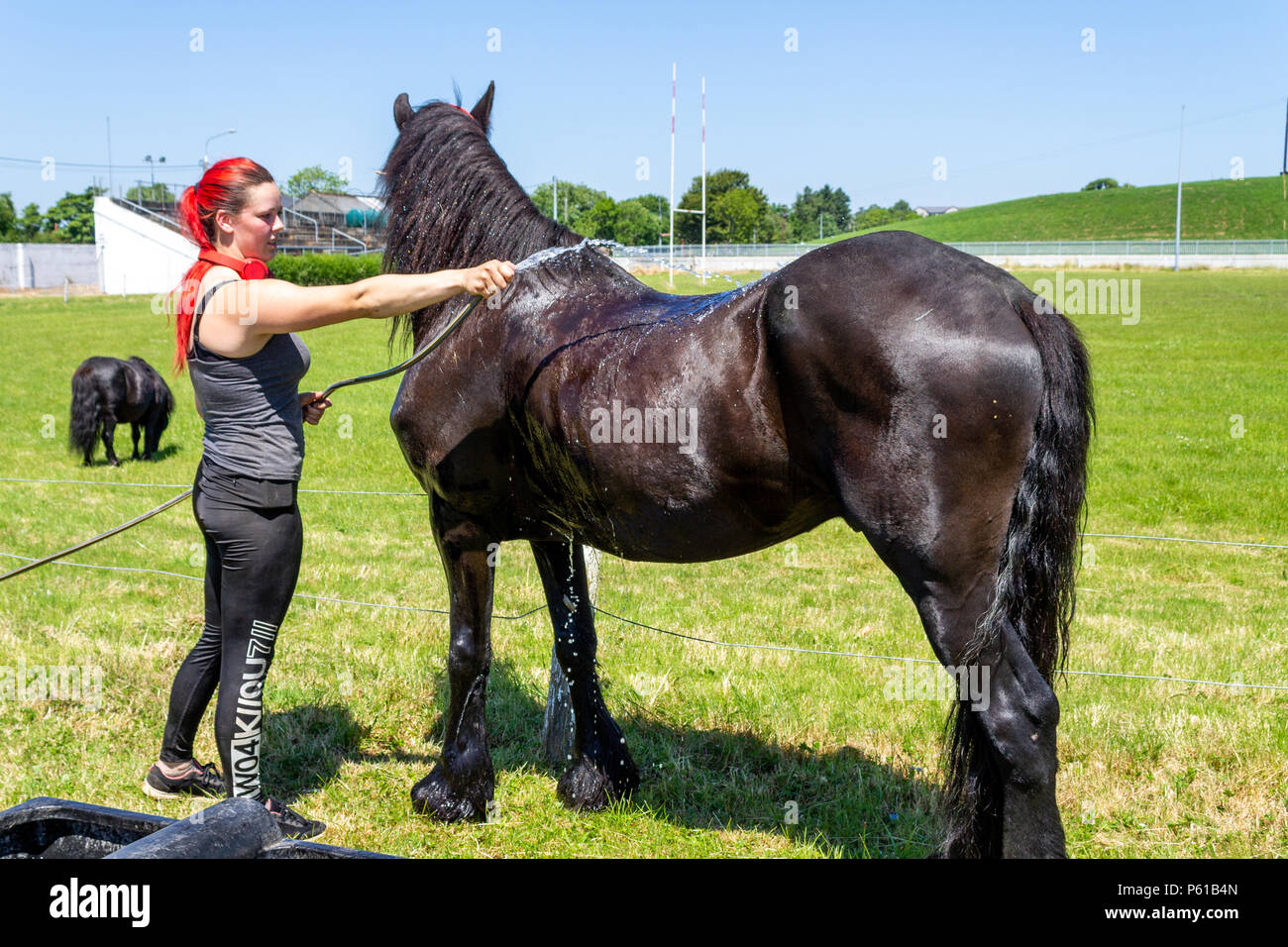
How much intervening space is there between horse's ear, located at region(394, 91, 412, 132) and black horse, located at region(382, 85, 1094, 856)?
0.97 meters

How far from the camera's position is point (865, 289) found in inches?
114

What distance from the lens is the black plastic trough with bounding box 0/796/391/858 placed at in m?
1.79

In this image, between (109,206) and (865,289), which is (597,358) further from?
(109,206)

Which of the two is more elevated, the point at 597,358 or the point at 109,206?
the point at 109,206

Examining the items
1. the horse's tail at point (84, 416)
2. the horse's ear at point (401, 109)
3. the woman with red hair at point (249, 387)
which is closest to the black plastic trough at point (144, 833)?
the woman with red hair at point (249, 387)

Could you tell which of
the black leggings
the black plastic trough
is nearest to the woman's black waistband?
the black leggings

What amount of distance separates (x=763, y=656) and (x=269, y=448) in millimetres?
3112

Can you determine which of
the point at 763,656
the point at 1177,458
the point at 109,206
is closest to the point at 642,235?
the point at 109,206

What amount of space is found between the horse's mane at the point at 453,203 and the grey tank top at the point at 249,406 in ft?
2.62

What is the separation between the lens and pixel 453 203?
4066 mm

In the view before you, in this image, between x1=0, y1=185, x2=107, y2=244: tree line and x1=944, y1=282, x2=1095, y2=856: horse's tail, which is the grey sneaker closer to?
x1=944, y1=282, x2=1095, y2=856: horse's tail

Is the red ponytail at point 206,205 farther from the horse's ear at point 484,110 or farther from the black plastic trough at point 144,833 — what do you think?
the black plastic trough at point 144,833

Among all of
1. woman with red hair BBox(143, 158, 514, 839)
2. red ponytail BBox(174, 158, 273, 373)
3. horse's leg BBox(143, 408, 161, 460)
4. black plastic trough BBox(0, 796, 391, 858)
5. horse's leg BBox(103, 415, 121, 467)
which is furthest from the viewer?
horse's leg BBox(143, 408, 161, 460)

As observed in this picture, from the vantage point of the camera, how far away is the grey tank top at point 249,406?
3.40m
